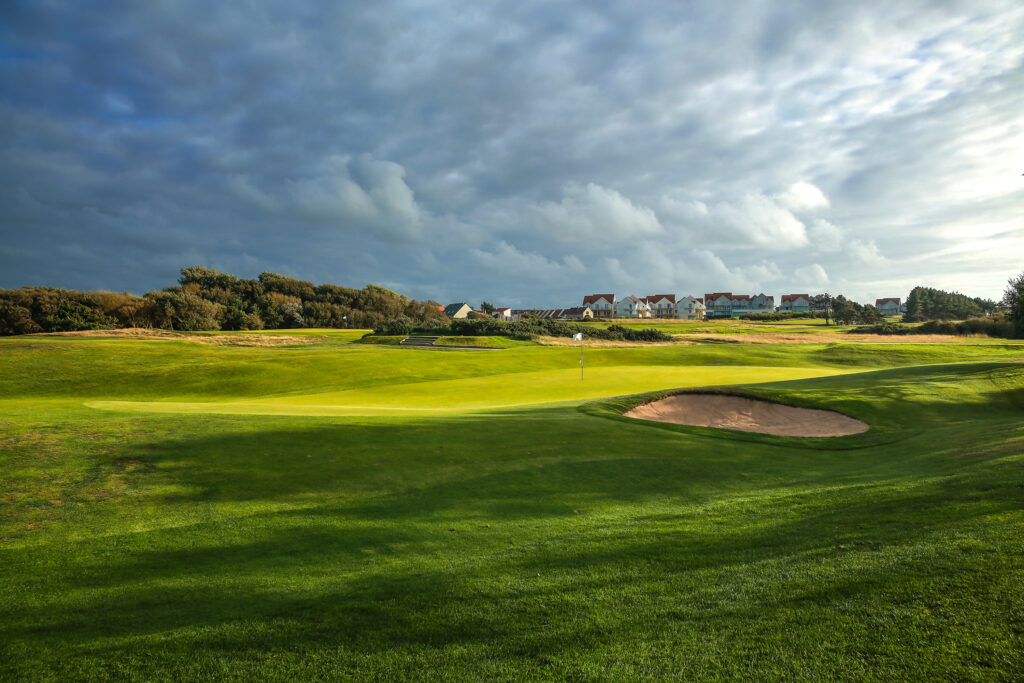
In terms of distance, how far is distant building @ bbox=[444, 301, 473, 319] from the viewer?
450ft

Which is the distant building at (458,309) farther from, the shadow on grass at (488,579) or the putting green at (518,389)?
the shadow on grass at (488,579)

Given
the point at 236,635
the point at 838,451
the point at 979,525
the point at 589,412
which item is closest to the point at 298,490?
the point at 236,635

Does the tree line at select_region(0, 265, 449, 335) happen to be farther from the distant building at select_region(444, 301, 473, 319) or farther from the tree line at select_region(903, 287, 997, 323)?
the tree line at select_region(903, 287, 997, 323)

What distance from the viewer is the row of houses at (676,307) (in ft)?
509

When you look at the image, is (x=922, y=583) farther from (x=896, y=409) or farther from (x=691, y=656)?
(x=896, y=409)

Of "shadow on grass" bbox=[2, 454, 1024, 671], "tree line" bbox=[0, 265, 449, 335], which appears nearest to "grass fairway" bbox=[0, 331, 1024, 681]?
"shadow on grass" bbox=[2, 454, 1024, 671]

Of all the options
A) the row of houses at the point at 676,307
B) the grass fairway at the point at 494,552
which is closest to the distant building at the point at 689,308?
the row of houses at the point at 676,307

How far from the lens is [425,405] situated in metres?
23.3

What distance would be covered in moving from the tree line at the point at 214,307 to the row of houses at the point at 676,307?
34.5 meters

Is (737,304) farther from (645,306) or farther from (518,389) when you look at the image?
(518,389)

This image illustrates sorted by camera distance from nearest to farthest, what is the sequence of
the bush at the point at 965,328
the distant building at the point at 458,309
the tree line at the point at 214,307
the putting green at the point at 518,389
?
the putting green at the point at 518,389 < the tree line at the point at 214,307 < the bush at the point at 965,328 < the distant building at the point at 458,309

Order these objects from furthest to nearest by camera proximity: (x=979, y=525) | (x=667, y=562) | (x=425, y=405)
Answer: (x=425, y=405), (x=667, y=562), (x=979, y=525)

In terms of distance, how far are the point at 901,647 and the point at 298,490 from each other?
26.8ft

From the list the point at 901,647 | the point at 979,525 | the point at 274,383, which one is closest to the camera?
the point at 901,647
